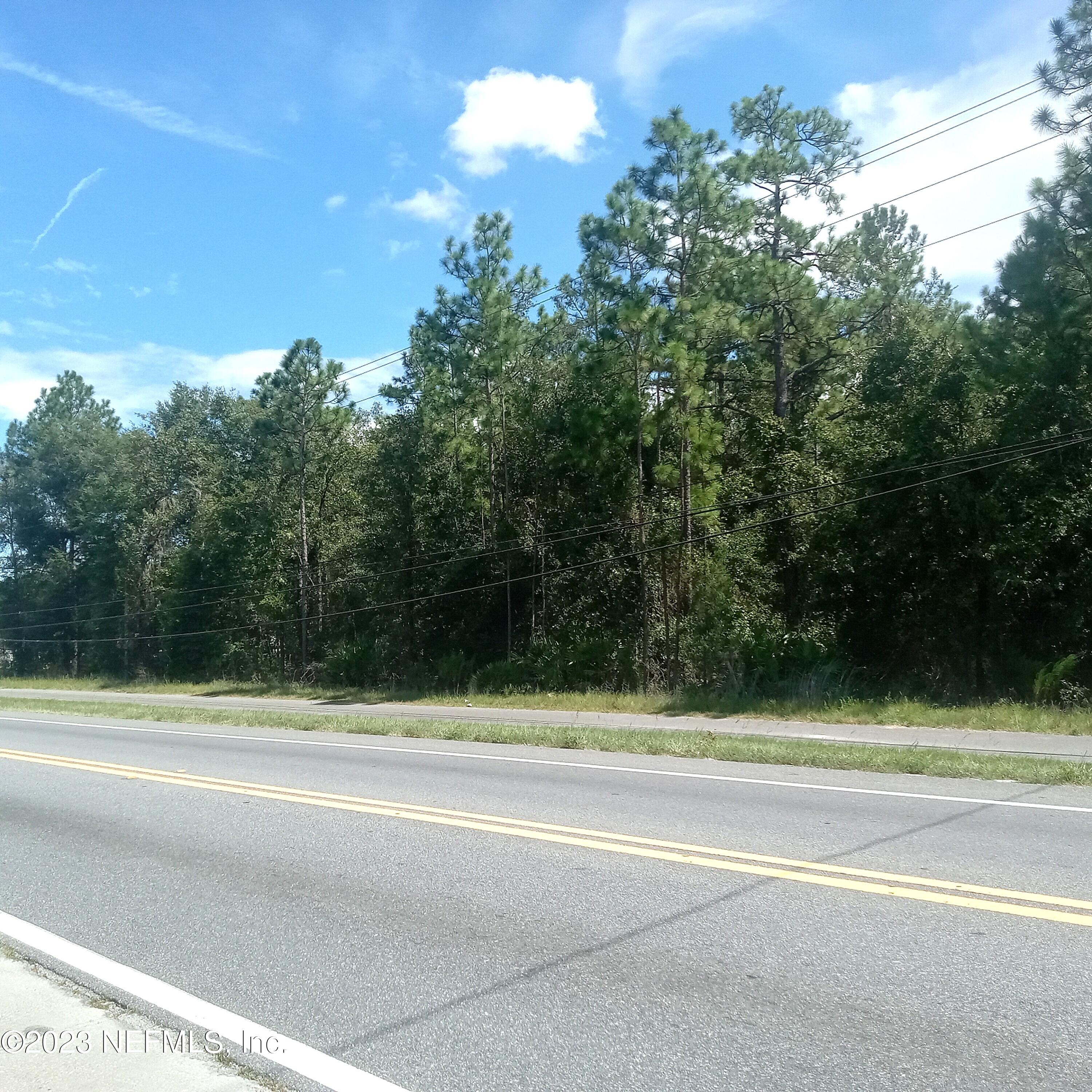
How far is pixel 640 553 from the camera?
25.6m

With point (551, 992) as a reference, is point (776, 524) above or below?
above

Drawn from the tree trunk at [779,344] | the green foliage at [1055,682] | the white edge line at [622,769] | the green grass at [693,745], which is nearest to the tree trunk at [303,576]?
the green grass at [693,745]

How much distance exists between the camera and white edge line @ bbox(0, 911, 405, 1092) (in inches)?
155

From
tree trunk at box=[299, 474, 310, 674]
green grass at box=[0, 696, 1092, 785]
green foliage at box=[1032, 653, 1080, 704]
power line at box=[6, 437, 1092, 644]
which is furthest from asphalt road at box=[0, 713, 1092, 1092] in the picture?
tree trunk at box=[299, 474, 310, 674]

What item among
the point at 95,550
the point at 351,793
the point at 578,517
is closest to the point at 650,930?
the point at 351,793

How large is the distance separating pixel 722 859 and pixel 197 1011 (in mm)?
3856

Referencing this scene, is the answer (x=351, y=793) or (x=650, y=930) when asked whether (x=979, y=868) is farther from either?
(x=351, y=793)

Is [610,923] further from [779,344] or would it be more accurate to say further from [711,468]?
[779,344]

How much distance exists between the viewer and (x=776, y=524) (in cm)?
2609

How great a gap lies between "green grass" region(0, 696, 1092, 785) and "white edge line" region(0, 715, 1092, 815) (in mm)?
751

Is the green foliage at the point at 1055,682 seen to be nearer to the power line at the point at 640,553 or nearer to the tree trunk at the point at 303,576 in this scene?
the power line at the point at 640,553

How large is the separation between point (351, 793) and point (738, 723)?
36.7ft

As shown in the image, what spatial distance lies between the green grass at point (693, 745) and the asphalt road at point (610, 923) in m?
0.75

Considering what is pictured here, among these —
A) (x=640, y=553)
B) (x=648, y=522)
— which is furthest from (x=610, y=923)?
(x=648, y=522)
